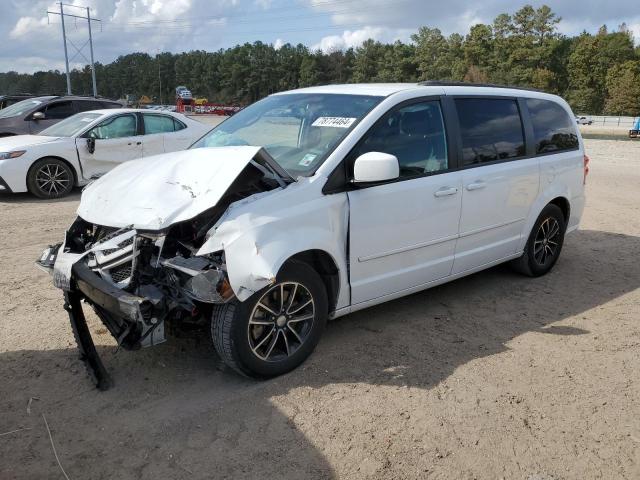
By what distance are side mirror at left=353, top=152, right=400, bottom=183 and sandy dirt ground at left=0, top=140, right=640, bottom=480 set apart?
4.19 ft

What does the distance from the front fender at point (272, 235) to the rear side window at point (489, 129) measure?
4.97 feet

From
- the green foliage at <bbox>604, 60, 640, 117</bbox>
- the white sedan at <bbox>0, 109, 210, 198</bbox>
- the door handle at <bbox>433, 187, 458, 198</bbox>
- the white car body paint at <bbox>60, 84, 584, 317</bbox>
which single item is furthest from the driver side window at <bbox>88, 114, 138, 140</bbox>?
the green foliage at <bbox>604, 60, 640, 117</bbox>

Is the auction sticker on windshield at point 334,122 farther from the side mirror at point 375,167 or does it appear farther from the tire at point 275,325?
the tire at point 275,325

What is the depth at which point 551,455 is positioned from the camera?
3064 millimetres

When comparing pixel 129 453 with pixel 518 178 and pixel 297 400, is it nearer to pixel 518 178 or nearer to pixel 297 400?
pixel 297 400

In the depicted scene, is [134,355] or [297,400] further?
[134,355]

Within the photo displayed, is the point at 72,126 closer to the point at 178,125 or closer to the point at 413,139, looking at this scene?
the point at 178,125

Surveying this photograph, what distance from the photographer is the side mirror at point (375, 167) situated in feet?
12.3

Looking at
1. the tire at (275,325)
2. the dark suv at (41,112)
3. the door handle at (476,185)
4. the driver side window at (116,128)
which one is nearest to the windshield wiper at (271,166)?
the tire at (275,325)

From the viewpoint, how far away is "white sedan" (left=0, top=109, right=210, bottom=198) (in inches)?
383

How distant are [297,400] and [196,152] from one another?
5.96 ft

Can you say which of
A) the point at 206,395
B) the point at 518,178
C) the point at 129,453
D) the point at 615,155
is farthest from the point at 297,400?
the point at 615,155

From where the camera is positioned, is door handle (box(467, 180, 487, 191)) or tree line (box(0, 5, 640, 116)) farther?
tree line (box(0, 5, 640, 116))

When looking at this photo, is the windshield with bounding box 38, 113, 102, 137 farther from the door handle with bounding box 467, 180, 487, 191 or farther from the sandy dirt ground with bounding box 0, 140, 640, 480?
the door handle with bounding box 467, 180, 487, 191
